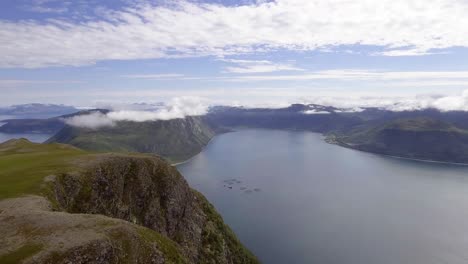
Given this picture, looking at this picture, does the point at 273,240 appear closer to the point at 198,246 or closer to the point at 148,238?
the point at 198,246

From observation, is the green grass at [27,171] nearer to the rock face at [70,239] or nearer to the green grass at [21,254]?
the rock face at [70,239]

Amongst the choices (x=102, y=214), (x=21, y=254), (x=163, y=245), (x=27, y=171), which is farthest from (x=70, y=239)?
(x=27, y=171)

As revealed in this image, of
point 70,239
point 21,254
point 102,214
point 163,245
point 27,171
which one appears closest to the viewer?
point 21,254

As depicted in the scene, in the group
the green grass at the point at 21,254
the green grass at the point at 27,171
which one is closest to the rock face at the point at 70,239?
the green grass at the point at 21,254

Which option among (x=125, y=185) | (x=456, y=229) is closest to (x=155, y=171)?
(x=125, y=185)

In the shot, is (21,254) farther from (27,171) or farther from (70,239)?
(27,171)

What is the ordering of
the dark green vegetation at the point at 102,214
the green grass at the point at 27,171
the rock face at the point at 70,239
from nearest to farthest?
the rock face at the point at 70,239
the dark green vegetation at the point at 102,214
the green grass at the point at 27,171
